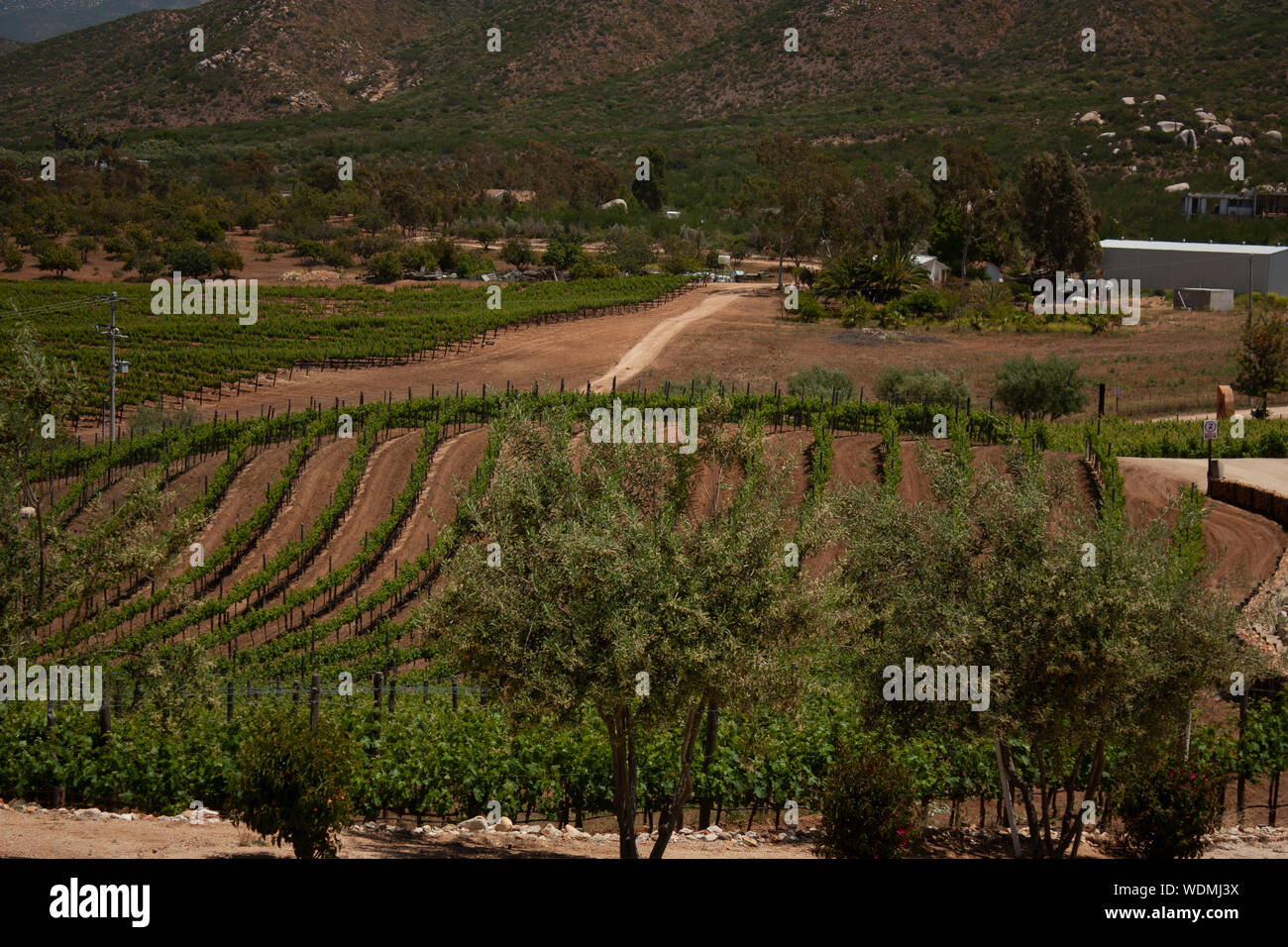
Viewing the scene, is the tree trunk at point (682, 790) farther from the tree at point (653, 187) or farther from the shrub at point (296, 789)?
the tree at point (653, 187)

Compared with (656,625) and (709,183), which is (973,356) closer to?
(656,625)

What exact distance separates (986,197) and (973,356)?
26.5m

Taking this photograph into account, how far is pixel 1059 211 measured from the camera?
255 feet

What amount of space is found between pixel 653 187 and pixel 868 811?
11236cm

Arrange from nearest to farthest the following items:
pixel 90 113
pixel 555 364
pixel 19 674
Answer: pixel 19 674 → pixel 555 364 → pixel 90 113

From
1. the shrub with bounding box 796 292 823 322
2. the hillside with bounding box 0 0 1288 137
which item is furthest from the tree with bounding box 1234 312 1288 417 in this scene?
the hillside with bounding box 0 0 1288 137

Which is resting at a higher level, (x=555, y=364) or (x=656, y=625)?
(x=555, y=364)

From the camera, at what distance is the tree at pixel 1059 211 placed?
253 ft
